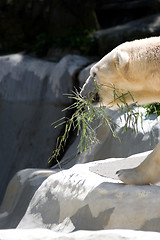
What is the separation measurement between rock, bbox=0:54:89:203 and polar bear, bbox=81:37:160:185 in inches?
188

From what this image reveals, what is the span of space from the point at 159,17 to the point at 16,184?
5625 millimetres

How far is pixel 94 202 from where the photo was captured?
3.74 metres

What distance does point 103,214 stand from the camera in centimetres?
365

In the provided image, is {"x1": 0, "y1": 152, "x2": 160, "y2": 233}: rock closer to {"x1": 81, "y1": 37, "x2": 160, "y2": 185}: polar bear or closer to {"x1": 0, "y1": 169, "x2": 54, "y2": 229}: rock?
{"x1": 81, "y1": 37, "x2": 160, "y2": 185}: polar bear

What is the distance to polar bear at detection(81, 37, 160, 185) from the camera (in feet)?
11.7

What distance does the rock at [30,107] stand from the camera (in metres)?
A: 8.63

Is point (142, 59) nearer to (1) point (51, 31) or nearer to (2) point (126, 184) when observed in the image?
(2) point (126, 184)

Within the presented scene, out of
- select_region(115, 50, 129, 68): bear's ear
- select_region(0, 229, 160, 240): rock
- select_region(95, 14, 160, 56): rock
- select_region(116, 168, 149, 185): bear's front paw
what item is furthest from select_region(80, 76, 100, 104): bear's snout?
select_region(95, 14, 160, 56): rock

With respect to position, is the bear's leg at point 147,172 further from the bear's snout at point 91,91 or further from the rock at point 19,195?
the rock at point 19,195

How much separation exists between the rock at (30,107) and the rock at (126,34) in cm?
71

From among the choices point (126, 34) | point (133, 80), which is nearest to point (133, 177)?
point (133, 80)

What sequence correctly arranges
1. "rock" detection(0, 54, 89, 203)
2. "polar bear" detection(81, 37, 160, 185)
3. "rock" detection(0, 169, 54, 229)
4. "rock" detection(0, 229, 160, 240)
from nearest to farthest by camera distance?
"rock" detection(0, 229, 160, 240)
"polar bear" detection(81, 37, 160, 185)
"rock" detection(0, 169, 54, 229)
"rock" detection(0, 54, 89, 203)

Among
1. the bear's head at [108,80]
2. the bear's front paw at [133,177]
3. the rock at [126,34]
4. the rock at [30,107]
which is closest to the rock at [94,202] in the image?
the bear's front paw at [133,177]

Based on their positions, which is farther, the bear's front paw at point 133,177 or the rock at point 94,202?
the bear's front paw at point 133,177
